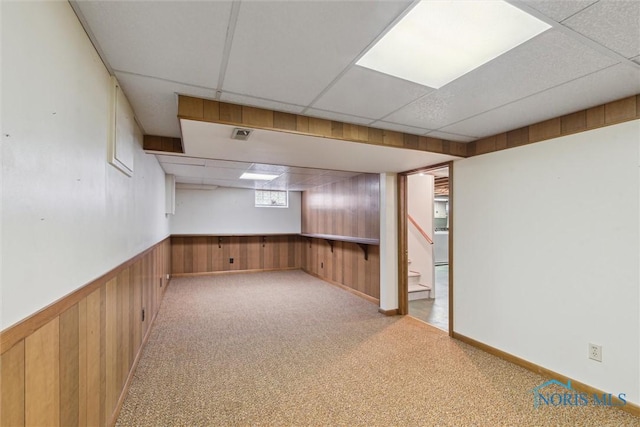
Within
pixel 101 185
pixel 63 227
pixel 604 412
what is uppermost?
pixel 101 185

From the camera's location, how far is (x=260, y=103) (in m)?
2.03

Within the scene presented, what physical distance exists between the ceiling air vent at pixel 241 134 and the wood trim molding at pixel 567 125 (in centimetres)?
225

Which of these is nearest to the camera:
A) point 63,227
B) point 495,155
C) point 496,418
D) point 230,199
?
point 63,227

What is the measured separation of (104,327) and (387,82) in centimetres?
211

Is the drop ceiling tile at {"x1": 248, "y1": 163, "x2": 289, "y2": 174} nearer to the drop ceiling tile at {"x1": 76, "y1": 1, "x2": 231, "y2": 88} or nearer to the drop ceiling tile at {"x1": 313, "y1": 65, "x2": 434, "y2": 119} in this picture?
the drop ceiling tile at {"x1": 313, "y1": 65, "x2": 434, "y2": 119}

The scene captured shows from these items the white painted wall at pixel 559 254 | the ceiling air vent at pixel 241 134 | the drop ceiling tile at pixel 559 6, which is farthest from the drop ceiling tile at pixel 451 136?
the ceiling air vent at pixel 241 134

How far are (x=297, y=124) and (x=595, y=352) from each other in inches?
108

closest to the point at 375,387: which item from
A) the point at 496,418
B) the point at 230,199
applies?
the point at 496,418

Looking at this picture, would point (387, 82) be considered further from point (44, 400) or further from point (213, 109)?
point (44, 400)

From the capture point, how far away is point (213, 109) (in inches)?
77.5

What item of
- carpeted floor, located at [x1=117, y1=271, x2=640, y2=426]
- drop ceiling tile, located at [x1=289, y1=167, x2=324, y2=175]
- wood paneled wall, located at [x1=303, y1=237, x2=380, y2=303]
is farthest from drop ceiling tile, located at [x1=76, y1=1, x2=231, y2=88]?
wood paneled wall, located at [x1=303, y1=237, x2=380, y2=303]

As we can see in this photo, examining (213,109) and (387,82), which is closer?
(387,82)

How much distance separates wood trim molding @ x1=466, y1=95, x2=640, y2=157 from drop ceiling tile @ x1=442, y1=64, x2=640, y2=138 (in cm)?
6

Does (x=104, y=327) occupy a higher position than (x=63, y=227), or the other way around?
(x=63, y=227)
